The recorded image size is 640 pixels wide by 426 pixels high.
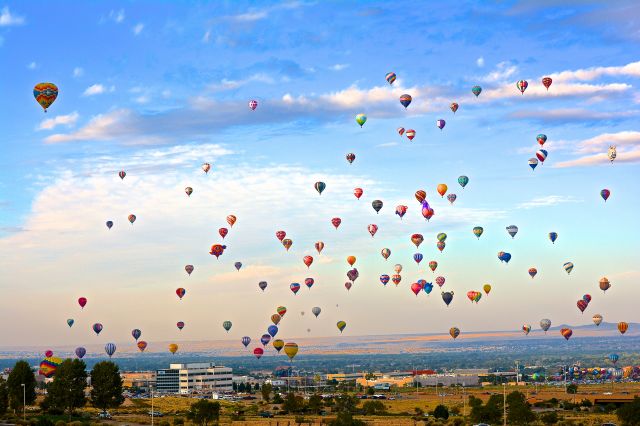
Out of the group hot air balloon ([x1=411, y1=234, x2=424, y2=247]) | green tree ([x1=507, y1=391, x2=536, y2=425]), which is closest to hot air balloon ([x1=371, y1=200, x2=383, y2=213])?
hot air balloon ([x1=411, y1=234, x2=424, y2=247])

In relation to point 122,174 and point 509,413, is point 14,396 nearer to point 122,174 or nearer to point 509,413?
point 122,174

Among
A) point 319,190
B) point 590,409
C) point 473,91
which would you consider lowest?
point 590,409

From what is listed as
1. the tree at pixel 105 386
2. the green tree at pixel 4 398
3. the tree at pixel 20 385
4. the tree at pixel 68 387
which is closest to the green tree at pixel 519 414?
the tree at pixel 105 386

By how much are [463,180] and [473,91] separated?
1307 cm

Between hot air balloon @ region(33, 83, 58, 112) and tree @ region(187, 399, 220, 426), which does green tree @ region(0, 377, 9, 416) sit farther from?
hot air balloon @ region(33, 83, 58, 112)

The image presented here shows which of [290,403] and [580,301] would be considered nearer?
[290,403]

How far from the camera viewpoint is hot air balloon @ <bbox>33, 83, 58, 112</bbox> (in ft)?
370

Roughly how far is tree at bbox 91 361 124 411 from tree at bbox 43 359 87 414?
2.68m

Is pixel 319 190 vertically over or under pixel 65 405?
over

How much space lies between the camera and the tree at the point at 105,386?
13450 cm

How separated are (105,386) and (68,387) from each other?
6010 millimetres

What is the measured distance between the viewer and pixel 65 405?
130 metres

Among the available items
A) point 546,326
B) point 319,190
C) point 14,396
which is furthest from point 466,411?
point 14,396

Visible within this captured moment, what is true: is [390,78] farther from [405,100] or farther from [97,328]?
[97,328]
